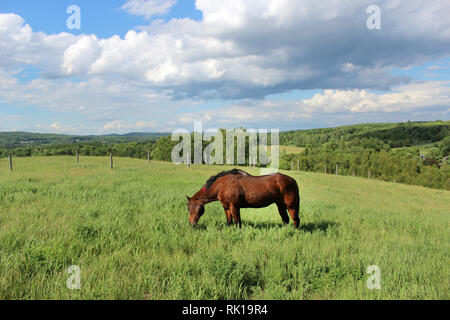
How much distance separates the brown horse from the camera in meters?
6.04

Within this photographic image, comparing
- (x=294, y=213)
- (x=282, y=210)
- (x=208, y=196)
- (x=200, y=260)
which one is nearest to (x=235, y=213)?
(x=208, y=196)

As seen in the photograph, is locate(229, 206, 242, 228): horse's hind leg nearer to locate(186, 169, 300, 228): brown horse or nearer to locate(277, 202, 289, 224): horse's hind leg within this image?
locate(186, 169, 300, 228): brown horse

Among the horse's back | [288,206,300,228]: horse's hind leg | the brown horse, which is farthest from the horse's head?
[288,206,300,228]: horse's hind leg

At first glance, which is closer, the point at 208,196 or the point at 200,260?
the point at 200,260

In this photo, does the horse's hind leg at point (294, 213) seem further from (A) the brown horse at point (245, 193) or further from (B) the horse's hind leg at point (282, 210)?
(B) the horse's hind leg at point (282, 210)

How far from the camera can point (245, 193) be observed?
606 cm

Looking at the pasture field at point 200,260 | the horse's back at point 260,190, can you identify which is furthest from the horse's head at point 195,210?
the horse's back at point 260,190

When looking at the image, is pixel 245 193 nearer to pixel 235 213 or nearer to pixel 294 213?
pixel 235 213

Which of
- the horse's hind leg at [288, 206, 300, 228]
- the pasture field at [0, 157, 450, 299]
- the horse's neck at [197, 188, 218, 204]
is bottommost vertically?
the pasture field at [0, 157, 450, 299]

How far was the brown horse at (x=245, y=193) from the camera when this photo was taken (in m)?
6.04

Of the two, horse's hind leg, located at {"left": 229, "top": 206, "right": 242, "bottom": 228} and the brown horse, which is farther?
horse's hind leg, located at {"left": 229, "top": 206, "right": 242, "bottom": 228}

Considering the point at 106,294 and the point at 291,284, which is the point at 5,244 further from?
the point at 291,284

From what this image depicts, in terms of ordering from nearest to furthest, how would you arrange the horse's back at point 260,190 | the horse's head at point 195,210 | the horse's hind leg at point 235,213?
the horse's back at point 260,190, the horse's hind leg at point 235,213, the horse's head at point 195,210
